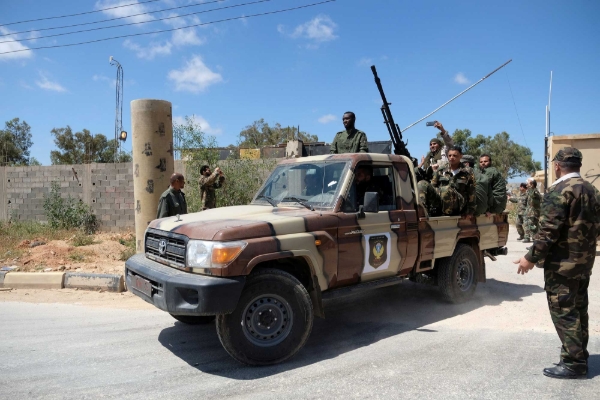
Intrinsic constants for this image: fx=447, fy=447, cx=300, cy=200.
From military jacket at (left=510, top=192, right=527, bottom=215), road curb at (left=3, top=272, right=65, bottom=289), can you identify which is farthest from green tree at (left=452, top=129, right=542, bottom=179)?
road curb at (left=3, top=272, right=65, bottom=289)

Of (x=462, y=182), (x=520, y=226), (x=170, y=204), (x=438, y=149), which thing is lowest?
(x=520, y=226)

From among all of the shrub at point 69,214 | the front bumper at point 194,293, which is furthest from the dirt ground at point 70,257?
the front bumper at point 194,293

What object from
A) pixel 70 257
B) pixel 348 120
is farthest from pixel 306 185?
pixel 70 257

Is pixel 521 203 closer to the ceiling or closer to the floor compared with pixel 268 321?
closer to the ceiling

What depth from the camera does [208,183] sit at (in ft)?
32.1

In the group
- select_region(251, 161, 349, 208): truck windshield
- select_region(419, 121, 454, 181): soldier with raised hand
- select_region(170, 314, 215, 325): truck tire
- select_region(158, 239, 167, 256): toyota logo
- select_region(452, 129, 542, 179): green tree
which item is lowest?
select_region(170, 314, 215, 325): truck tire

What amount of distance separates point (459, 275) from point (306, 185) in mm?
2675

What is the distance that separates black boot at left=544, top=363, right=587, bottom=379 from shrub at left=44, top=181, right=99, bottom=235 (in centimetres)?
1267

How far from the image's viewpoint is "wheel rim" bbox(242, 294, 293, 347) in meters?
3.80

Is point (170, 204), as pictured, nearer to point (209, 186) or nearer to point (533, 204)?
point (209, 186)

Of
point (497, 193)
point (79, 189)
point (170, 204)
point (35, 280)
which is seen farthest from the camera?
point (79, 189)

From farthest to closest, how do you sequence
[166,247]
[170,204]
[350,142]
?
[350,142], [170,204], [166,247]

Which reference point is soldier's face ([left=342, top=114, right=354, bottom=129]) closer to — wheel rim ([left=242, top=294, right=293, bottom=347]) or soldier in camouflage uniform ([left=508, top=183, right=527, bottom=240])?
wheel rim ([left=242, top=294, right=293, bottom=347])

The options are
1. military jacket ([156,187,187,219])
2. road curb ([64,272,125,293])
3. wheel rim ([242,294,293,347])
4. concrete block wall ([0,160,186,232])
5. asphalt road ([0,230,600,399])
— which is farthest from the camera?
concrete block wall ([0,160,186,232])
